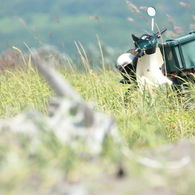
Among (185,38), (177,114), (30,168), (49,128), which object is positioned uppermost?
(185,38)

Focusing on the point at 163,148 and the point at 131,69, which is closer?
the point at 163,148

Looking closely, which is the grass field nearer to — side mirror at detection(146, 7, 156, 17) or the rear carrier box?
the rear carrier box

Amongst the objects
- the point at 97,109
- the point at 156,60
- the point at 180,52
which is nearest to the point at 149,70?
the point at 156,60

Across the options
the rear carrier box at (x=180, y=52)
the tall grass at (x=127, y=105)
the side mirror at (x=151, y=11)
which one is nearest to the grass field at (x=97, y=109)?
the tall grass at (x=127, y=105)

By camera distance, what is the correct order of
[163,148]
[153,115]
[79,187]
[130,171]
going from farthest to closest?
[153,115] < [163,148] < [130,171] < [79,187]

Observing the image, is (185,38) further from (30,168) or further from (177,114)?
(30,168)

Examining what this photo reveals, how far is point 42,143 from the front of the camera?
154 centimetres

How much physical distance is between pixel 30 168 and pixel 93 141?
0.25 meters

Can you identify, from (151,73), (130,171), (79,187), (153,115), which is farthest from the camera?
(151,73)

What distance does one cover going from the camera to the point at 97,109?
380 centimetres

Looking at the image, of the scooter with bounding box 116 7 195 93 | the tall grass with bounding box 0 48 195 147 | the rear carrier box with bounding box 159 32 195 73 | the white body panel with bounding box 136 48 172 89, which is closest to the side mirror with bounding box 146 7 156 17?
the scooter with bounding box 116 7 195 93

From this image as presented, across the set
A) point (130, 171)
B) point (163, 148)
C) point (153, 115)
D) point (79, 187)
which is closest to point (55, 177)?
point (79, 187)

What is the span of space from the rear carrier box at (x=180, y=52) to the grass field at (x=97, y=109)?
1.12ft

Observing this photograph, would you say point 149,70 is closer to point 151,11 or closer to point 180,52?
point 180,52
